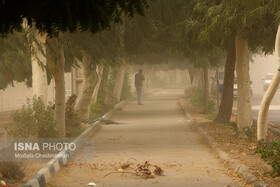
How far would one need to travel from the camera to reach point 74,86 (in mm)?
23281

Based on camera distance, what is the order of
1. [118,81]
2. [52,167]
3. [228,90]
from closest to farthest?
[52,167]
[228,90]
[118,81]

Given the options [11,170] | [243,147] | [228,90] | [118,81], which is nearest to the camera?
[11,170]

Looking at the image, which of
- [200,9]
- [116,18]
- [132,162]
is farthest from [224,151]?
[116,18]

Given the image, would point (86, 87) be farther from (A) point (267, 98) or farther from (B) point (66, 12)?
(B) point (66, 12)

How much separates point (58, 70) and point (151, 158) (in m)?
3.76

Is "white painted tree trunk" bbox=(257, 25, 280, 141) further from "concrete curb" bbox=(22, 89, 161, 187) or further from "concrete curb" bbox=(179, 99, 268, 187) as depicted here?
"concrete curb" bbox=(22, 89, 161, 187)

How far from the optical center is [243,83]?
15320 mm

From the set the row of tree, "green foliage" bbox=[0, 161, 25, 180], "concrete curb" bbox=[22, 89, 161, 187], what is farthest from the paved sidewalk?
the row of tree

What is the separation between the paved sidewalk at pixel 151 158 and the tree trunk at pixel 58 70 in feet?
3.16

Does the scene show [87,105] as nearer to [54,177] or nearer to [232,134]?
[232,134]

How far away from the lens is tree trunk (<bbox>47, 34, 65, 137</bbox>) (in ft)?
46.6

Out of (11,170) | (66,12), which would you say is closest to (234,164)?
(11,170)

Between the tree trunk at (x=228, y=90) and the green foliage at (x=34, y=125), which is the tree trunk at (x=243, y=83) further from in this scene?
the green foliage at (x=34, y=125)

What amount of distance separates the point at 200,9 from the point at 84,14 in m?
11.3
